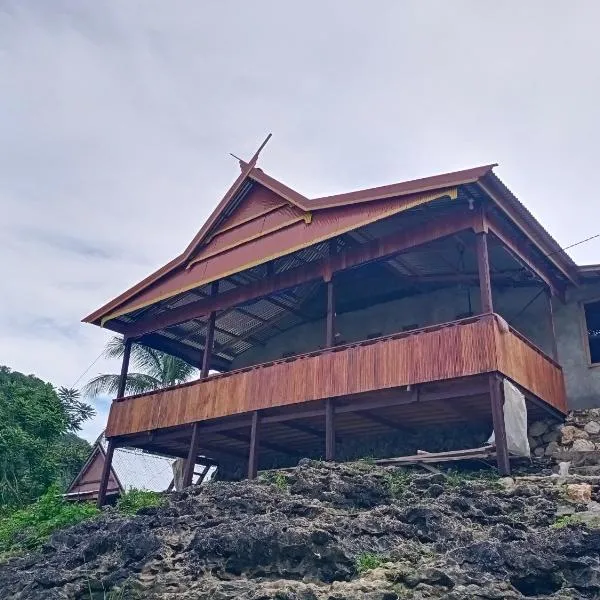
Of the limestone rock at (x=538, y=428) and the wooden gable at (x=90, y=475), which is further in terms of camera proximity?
the wooden gable at (x=90, y=475)

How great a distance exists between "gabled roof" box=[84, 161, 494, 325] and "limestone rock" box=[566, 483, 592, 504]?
5898mm

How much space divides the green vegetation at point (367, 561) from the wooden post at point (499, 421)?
4.18 meters

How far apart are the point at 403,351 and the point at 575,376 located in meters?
4.55

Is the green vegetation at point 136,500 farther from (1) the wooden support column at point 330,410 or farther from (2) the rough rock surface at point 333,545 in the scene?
(1) the wooden support column at point 330,410

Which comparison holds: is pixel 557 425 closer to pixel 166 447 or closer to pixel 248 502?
pixel 248 502

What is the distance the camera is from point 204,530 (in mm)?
12141

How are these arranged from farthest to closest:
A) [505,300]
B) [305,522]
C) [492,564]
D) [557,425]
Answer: [505,300] < [557,425] < [305,522] < [492,564]

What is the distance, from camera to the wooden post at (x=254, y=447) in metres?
17.6

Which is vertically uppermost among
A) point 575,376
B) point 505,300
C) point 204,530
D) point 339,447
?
point 505,300

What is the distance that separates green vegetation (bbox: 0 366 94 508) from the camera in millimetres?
22125

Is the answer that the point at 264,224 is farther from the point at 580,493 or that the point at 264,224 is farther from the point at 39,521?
the point at 580,493

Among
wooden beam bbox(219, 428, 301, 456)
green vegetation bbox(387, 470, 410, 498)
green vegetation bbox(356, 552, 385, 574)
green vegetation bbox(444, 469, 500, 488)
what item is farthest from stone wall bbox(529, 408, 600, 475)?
wooden beam bbox(219, 428, 301, 456)

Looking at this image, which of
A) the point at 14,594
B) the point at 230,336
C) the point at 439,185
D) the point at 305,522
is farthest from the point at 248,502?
the point at 230,336

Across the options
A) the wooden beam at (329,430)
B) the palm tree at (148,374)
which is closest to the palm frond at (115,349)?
the palm tree at (148,374)
